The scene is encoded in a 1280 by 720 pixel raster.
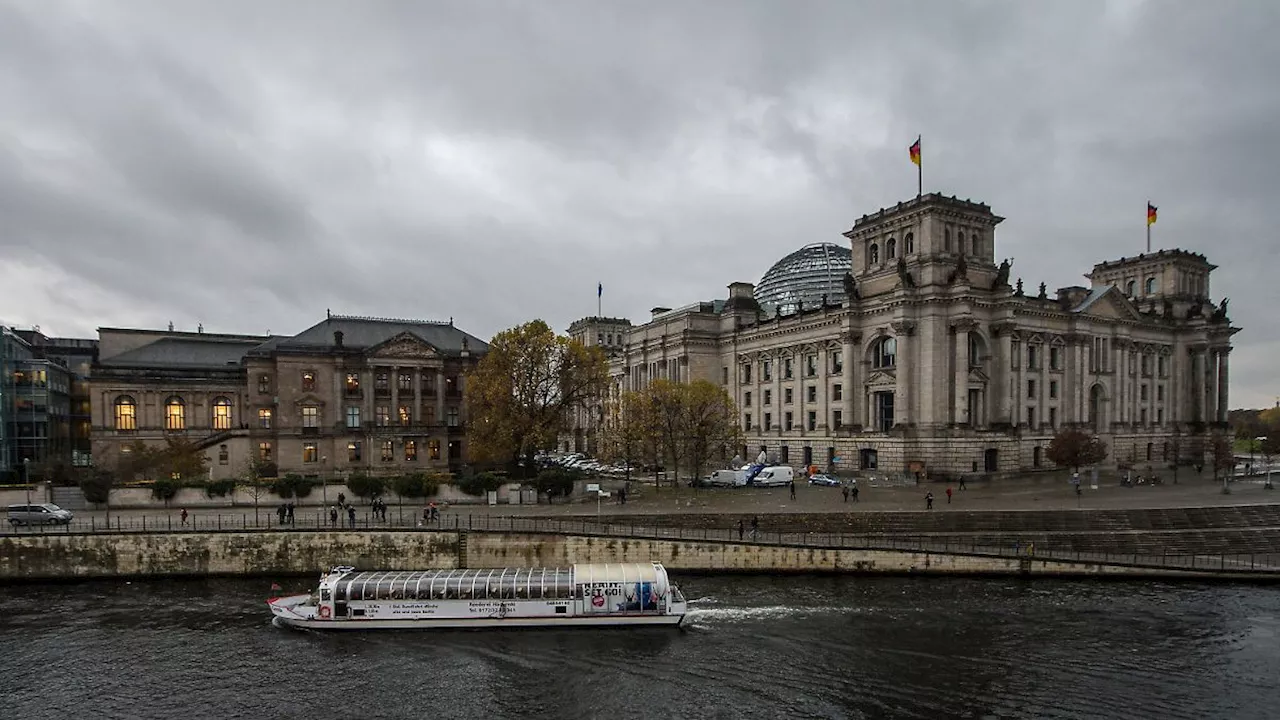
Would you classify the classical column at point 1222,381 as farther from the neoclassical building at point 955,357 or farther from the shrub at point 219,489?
the shrub at point 219,489

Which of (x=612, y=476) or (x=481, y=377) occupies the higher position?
(x=481, y=377)

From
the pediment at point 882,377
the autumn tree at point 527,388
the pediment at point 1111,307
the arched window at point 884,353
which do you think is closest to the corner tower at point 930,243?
the arched window at point 884,353

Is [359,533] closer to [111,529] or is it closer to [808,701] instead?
[111,529]

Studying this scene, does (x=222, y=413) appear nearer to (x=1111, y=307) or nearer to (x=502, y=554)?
(x=502, y=554)

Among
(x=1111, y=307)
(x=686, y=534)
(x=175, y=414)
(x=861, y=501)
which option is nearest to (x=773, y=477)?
(x=861, y=501)

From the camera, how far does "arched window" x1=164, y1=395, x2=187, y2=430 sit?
282 ft

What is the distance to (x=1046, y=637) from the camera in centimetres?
3472

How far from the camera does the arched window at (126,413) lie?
274 feet

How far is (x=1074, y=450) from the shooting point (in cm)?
7612

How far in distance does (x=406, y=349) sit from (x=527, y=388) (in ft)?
79.8

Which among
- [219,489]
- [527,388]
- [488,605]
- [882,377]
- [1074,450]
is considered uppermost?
[882,377]

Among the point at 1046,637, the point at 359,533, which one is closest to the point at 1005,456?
the point at 1046,637

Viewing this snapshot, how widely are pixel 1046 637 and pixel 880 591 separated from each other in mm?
9534

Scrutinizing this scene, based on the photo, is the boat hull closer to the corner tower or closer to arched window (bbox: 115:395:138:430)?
the corner tower
